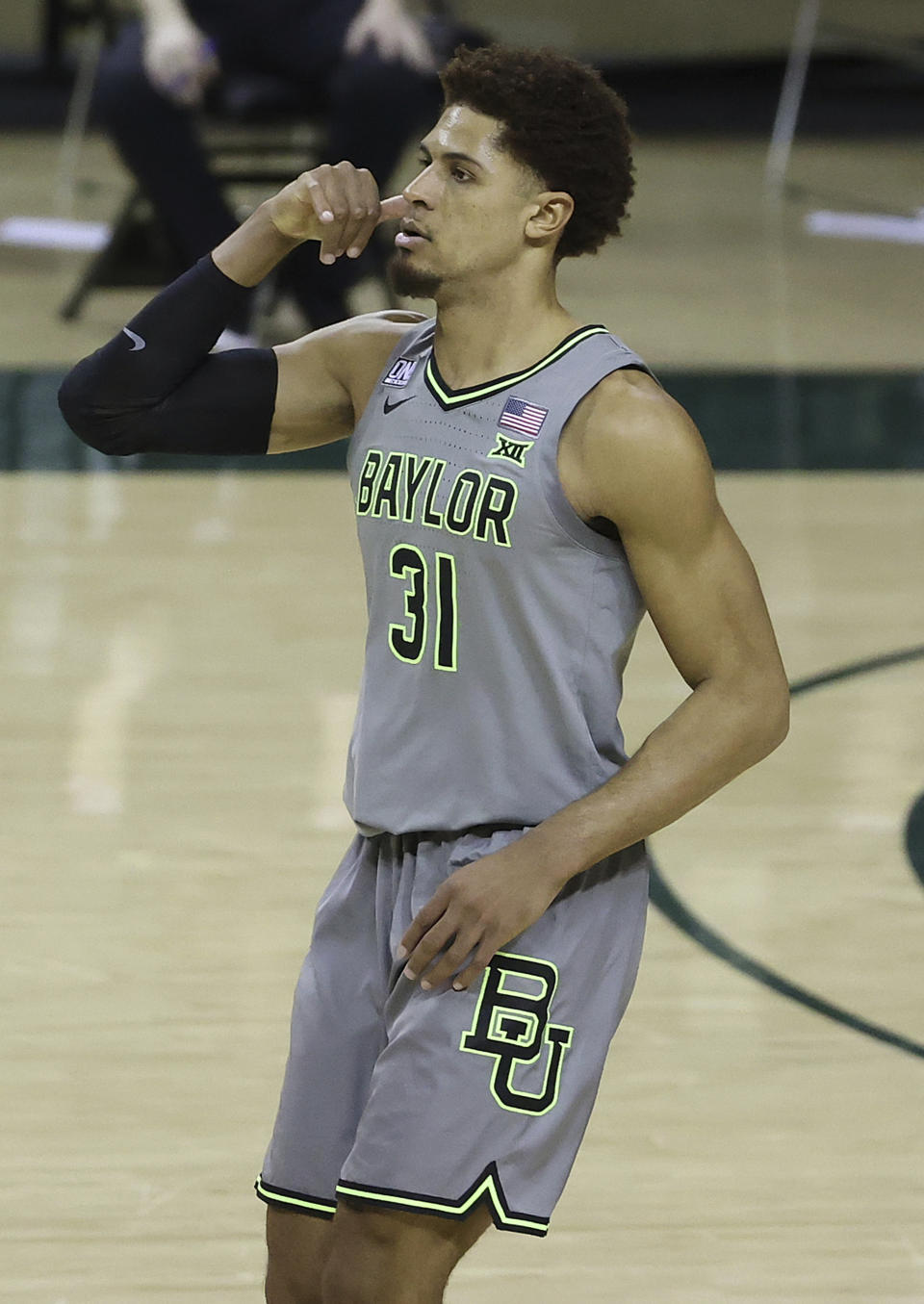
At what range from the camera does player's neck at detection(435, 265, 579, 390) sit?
202 cm

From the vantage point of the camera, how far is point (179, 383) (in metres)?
2.19

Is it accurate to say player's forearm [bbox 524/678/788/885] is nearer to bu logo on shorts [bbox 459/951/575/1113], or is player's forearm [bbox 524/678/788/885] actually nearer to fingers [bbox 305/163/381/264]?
bu logo on shorts [bbox 459/951/575/1113]

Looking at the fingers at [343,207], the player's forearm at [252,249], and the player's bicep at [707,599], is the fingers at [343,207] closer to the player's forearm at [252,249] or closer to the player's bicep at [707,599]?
the player's forearm at [252,249]

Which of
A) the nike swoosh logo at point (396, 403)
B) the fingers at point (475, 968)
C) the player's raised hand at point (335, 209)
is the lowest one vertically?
the fingers at point (475, 968)

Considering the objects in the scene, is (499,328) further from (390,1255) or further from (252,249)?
(390,1255)

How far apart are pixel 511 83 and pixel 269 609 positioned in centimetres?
309

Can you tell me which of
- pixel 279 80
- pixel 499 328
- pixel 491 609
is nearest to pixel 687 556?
pixel 491 609

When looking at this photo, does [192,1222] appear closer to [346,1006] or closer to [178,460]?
[346,1006]

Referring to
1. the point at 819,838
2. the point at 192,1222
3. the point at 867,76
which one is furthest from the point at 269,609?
the point at 867,76

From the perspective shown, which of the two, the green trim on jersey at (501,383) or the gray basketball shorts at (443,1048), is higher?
the green trim on jersey at (501,383)

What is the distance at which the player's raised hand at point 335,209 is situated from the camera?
2.09m

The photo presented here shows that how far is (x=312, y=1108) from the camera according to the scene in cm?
207

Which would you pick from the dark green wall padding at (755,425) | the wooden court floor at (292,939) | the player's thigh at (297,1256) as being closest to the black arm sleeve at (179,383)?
the player's thigh at (297,1256)

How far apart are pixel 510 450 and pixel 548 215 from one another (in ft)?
0.76
